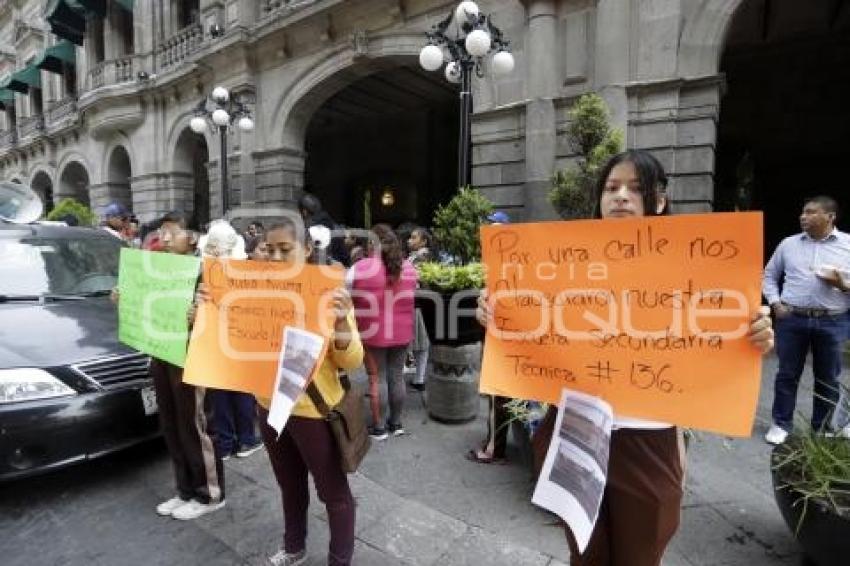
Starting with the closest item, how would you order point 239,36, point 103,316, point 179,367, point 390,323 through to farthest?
point 179,367
point 103,316
point 390,323
point 239,36

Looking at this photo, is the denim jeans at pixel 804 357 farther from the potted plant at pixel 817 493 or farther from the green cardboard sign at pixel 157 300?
the green cardboard sign at pixel 157 300

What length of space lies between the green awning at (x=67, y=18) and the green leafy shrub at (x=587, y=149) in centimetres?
2033

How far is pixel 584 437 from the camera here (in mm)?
1596

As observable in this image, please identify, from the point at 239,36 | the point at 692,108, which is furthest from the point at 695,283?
the point at 239,36

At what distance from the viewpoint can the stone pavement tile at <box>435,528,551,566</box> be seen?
270 cm

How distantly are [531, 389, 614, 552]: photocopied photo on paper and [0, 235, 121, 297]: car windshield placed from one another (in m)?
4.16

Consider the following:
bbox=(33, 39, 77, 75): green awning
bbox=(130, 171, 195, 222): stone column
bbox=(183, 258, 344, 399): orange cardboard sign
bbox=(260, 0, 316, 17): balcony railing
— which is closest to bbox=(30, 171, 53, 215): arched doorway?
bbox=(33, 39, 77, 75): green awning

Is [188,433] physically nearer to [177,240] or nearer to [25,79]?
[177,240]

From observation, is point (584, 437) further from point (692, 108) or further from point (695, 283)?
point (692, 108)

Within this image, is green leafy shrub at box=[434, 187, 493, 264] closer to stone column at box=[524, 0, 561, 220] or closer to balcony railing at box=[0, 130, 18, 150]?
stone column at box=[524, 0, 561, 220]

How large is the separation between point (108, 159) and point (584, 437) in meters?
22.8

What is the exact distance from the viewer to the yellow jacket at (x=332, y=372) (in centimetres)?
223

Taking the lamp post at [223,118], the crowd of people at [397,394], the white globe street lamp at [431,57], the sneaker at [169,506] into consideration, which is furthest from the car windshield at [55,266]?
the lamp post at [223,118]

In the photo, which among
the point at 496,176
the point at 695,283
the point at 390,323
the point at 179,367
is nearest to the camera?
the point at 695,283
